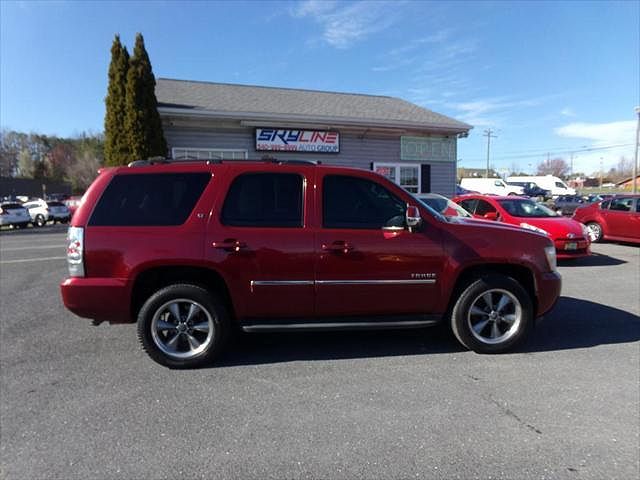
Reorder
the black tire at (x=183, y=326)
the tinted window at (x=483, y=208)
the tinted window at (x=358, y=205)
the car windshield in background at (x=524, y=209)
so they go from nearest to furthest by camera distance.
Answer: the black tire at (x=183, y=326)
the tinted window at (x=358, y=205)
the car windshield in background at (x=524, y=209)
the tinted window at (x=483, y=208)

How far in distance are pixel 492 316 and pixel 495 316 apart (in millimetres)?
32

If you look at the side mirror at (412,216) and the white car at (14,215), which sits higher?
the side mirror at (412,216)

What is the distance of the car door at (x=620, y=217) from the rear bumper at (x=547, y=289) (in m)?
9.86

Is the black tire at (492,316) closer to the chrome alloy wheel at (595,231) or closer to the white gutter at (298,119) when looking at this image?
the chrome alloy wheel at (595,231)

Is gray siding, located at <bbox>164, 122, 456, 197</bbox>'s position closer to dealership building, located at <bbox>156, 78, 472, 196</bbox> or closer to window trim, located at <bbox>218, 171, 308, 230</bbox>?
dealership building, located at <bbox>156, 78, 472, 196</bbox>

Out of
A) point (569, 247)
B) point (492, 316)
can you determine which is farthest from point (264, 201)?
point (569, 247)

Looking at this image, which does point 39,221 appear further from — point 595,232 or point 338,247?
point 595,232

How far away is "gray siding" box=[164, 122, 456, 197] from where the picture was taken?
14.5 meters

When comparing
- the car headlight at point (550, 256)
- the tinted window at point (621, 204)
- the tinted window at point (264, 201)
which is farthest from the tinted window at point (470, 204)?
the tinted window at point (264, 201)

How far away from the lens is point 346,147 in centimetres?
1602

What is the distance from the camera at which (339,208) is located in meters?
3.80

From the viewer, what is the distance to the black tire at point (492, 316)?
3.91 m

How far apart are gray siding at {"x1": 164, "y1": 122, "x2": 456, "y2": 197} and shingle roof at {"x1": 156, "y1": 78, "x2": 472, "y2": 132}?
797mm

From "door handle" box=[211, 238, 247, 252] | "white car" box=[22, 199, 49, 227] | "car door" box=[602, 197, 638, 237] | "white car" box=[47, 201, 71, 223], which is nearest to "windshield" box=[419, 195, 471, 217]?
"door handle" box=[211, 238, 247, 252]
